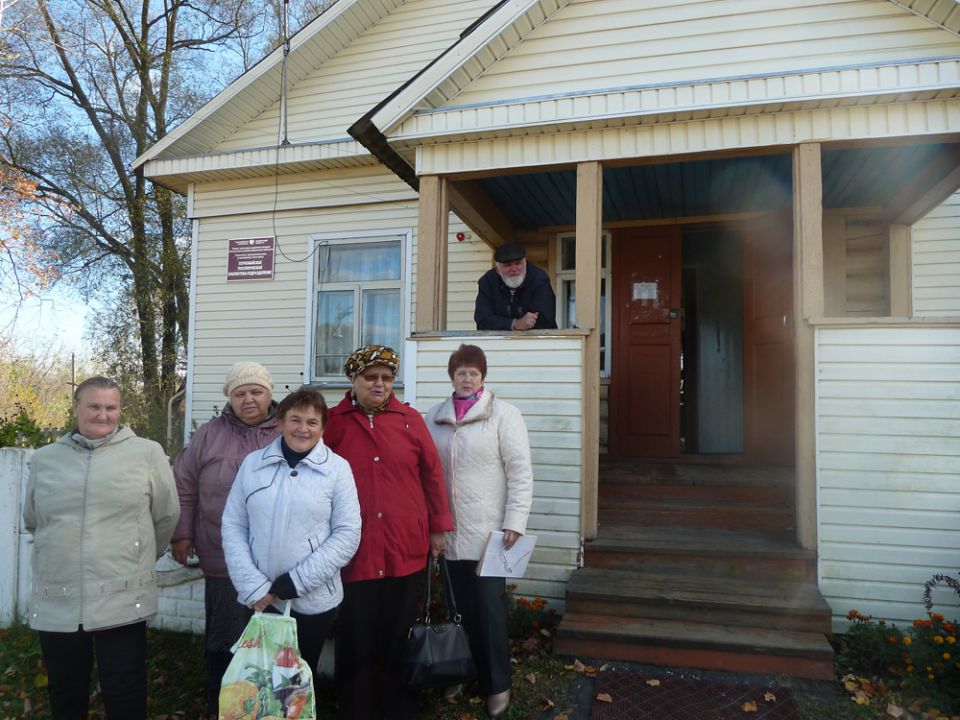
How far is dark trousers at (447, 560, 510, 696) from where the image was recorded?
3170mm

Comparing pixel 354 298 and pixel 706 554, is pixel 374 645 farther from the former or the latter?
pixel 354 298

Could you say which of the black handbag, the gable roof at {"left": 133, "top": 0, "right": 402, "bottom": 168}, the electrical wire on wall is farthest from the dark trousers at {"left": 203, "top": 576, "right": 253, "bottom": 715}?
the gable roof at {"left": 133, "top": 0, "right": 402, "bottom": 168}

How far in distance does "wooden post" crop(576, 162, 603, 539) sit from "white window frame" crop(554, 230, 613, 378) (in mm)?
2004

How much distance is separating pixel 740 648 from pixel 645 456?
285cm

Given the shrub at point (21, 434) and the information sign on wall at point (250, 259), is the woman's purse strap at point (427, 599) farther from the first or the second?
the information sign on wall at point (250, 259)

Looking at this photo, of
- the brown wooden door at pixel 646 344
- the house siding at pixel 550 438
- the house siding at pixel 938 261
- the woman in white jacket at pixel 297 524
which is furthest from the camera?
the brown wooden door at pixel 646 344

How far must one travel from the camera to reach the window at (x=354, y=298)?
7.35 meters

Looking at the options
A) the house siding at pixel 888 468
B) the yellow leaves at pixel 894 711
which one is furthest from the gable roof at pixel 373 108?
the yellow leaves at pixel 894 711

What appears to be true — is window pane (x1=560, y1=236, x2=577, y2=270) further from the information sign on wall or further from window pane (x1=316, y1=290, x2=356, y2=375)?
the information sign on wall

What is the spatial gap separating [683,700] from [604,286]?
4.23 meters

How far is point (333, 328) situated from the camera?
752cm

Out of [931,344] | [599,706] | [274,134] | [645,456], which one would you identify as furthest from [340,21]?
[599,706]

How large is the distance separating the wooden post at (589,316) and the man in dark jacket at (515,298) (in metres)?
0.27

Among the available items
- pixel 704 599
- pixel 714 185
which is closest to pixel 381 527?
pixel 704 599
